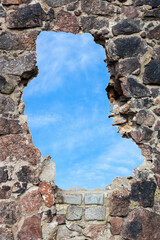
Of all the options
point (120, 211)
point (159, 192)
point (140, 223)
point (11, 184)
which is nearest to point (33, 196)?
point (11, 184)

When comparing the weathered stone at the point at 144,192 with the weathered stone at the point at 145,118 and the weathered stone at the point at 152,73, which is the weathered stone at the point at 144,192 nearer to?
the weathered stone at the point at 145,118

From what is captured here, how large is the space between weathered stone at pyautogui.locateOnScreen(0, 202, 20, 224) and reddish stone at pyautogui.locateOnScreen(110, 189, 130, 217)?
1128 millimetres

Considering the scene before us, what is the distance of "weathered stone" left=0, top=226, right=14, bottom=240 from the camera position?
3.33 metres

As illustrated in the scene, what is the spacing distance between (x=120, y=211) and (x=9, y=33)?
2.70 m

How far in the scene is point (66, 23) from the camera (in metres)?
3.96

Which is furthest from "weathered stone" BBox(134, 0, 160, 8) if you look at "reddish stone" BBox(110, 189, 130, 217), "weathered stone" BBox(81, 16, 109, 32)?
"reddish stone" BBox(110, 189, 130, 217)

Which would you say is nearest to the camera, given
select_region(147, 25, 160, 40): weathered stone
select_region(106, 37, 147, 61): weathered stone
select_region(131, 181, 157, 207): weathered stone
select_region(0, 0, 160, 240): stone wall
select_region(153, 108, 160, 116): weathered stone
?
select_region(0, 0, 160, 240): stone wall

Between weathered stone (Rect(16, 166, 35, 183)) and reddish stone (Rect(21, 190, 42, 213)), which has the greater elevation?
weathered stone (Rect(16, 166, 35, 183))

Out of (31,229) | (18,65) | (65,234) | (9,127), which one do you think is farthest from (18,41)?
(65,234)

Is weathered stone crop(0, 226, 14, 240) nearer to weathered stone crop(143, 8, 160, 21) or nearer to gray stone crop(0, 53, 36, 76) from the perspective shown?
gray stone crop(0, 53, 36, 76)

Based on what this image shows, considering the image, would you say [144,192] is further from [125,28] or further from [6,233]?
[125,28]

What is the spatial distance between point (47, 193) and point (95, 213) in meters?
0.63

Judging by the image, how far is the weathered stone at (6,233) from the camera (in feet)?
10.9

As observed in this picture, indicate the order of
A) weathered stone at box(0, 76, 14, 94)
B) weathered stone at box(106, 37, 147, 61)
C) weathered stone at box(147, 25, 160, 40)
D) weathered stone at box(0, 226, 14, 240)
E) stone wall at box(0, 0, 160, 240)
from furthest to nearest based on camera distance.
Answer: weathered stone at box(147, 25, 160, 40)
weathered stone at box(106, 37, 147, 61)
weathered stone at box(0, 76, 14, 94)
stone wall at box(0, 0, 160, 240)
weathered stone at box(0, 226, 14, 240)
